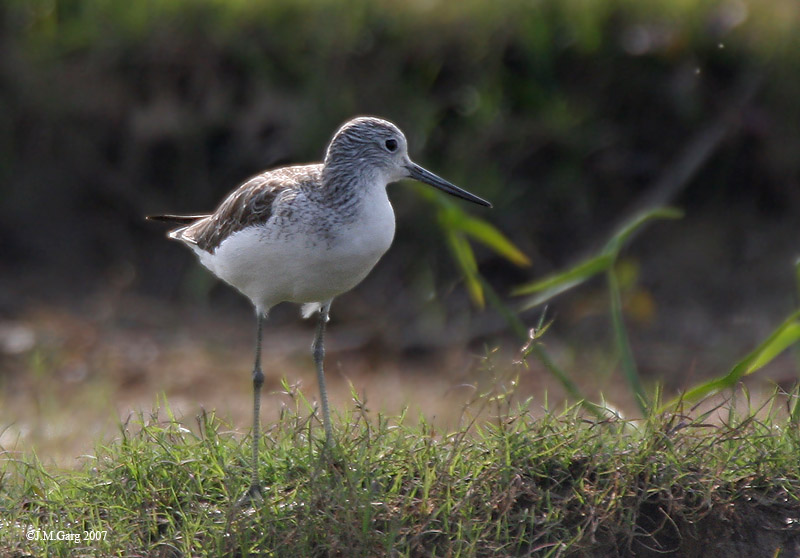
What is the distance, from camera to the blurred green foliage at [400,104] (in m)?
6.82

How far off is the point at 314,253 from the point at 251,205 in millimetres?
487

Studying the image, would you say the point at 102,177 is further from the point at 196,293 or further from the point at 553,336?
the point at 553,336

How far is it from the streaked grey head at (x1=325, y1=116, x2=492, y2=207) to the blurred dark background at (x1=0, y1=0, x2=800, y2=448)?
2509mm

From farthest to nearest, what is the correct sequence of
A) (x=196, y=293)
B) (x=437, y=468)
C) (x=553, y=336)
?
(x=196, y=293)
(x=553, y=336)
(x=437, y=468)

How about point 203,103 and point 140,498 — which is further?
point 203,103

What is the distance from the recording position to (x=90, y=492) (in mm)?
3693

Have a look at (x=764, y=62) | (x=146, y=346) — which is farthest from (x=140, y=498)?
(x=764, y=62)

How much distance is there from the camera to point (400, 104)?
6.87 m

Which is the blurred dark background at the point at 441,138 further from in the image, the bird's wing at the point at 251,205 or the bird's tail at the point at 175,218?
the bird's wing at the point at 251,205

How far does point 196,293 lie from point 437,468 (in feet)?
12.7

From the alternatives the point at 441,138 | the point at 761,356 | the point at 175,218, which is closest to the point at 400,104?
the point at 441,138

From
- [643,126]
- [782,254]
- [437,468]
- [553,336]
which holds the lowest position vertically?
[437,468]

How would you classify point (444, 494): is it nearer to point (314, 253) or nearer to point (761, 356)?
point (314, 253)

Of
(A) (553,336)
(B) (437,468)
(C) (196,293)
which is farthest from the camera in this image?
(C) (196,293)
